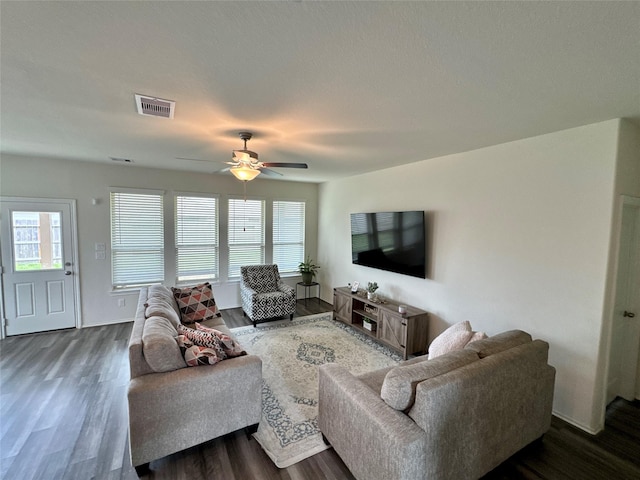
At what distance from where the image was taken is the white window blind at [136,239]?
480cm

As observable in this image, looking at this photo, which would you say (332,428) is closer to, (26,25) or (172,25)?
(172,25)

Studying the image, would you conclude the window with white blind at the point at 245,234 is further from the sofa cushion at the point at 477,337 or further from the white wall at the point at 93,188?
the sofa cushion at the point at 477,337

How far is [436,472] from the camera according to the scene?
1632 millimetres

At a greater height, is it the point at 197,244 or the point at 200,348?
the point at 197,244

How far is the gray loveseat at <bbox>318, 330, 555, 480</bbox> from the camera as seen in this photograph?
5.23 feet

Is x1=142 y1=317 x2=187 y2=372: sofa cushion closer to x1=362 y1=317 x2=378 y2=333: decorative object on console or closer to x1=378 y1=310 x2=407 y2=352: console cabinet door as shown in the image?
x1=378 y1=310 x2=407 y2=352: console cabinet door

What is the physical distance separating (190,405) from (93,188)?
423 cm

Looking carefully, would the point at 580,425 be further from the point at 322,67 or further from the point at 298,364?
the point at 322,67

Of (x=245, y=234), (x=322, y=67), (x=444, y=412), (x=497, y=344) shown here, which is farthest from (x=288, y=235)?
(x=444, y=412)

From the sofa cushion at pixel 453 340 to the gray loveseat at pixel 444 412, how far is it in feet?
0.48

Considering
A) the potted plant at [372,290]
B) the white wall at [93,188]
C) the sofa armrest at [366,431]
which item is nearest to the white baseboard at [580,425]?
the sofa armrest at [366,431]

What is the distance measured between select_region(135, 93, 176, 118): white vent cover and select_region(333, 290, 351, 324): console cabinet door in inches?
143

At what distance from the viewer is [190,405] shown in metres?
2.06

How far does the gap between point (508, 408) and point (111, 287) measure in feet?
18.5
